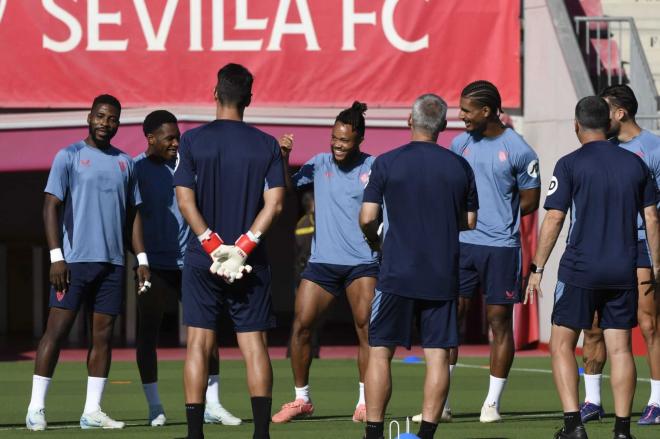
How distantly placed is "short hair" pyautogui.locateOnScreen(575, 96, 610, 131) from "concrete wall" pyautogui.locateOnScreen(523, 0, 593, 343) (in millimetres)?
9121

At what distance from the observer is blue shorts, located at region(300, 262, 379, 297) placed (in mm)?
10406

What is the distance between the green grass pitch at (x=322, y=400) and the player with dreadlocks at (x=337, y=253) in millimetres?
449

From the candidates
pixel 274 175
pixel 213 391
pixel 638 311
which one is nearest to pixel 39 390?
pixel 213 391

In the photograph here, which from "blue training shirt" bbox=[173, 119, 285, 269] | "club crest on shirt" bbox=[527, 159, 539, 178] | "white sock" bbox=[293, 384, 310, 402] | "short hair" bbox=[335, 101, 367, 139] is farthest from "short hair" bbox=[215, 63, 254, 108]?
"white sock" bbox=[293, 384, 310, 402]

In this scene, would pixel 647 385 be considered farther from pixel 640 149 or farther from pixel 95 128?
pixel 95 128

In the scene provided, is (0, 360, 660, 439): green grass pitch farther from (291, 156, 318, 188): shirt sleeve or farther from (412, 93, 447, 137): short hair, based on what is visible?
(412, 93, 447, 137): short hair

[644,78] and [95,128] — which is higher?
[644,78]

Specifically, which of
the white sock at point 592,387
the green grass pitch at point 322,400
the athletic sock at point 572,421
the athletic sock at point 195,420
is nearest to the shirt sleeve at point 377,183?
the athletic sock at point 195,420

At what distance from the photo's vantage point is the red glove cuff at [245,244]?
795 centimetres

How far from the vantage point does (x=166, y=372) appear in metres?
15.3

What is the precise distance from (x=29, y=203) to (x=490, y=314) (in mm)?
13548

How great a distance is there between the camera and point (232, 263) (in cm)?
789

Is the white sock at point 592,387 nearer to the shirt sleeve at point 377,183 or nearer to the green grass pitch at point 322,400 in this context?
the green grass pitch at point 322,400

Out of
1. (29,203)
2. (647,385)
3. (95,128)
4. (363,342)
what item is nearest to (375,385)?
(363,342)
